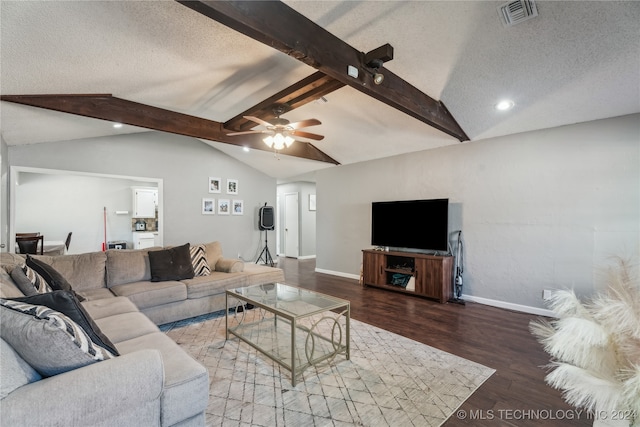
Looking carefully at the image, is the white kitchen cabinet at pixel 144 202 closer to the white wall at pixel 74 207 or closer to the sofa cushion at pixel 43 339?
Result: the white wall at pixel 74 207

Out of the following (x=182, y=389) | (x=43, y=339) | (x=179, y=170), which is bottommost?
(x=182, y=389)

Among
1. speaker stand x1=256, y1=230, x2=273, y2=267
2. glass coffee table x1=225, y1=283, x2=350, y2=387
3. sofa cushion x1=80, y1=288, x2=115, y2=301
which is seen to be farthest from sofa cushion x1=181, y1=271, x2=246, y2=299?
speaker stand x1=256, y1=230, x2=273, y2=267

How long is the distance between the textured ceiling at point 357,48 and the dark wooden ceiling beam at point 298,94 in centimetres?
13

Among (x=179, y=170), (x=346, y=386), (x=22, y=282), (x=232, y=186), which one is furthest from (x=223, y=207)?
(x=346, y=386)

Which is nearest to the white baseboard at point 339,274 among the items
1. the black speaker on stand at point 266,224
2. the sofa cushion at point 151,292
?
the black speaker on stand at point 266,224

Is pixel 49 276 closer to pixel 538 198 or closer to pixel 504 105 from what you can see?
pixel 504 105

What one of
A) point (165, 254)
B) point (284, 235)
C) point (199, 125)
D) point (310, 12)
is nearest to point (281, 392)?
point (165, 254)

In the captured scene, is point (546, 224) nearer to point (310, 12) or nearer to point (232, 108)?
point (310, 12)

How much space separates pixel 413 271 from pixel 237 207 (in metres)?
4.29

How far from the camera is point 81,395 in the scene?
1.18 m

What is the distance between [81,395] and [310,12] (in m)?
2.58

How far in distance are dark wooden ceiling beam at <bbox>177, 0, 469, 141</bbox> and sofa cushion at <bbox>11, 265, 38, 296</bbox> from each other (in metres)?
2.37

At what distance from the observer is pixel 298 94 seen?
10.6ft

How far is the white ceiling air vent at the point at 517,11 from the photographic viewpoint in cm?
213
